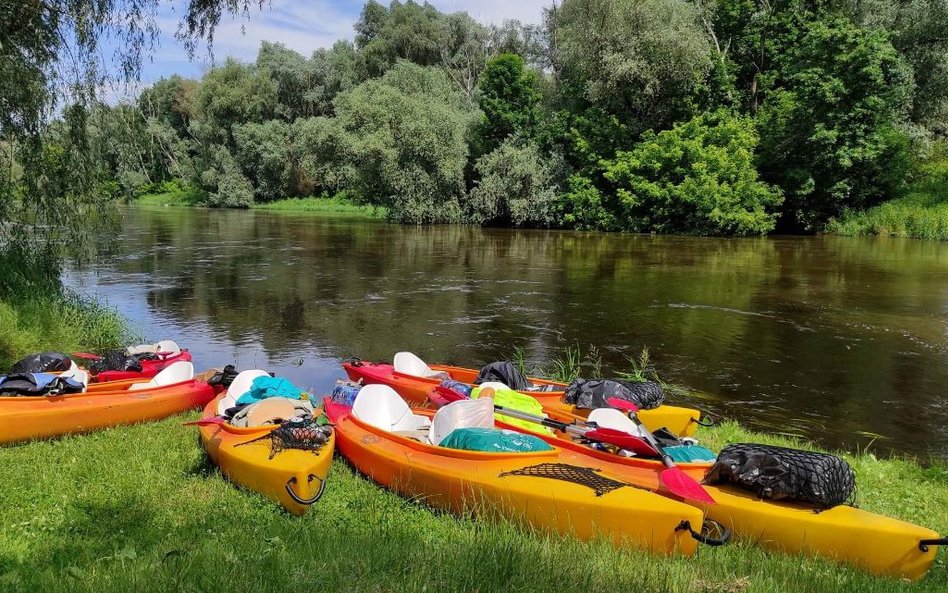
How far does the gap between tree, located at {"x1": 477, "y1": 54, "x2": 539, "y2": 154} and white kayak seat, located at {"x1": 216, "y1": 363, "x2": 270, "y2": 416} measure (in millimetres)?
26866

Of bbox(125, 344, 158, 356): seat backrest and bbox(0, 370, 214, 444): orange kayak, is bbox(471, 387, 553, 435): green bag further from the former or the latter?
bbox(125, 344, 158, 356): seat backrest

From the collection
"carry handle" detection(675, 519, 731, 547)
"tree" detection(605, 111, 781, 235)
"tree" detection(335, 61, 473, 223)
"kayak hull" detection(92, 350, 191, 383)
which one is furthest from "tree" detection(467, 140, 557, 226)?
"carry handle" detection(675, 519, 731, 547)

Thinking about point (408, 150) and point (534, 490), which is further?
point (408, 150)

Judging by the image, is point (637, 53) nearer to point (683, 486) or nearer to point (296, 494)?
point (683, 486)

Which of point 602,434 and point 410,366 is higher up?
point 602,434

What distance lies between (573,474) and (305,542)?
171 centimetres

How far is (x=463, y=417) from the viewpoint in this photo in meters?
5.27

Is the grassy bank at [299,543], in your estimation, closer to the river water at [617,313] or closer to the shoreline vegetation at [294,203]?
the river water at [617,313]

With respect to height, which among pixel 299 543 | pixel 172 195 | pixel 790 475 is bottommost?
pixel 299 543

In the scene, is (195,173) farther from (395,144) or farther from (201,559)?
(201,559)

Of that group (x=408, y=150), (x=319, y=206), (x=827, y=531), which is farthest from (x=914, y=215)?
(x=319, y=206)

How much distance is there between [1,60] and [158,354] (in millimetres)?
3489

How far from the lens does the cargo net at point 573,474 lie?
4.09m

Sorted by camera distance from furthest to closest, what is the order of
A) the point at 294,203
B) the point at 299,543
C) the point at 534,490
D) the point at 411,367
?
the point at 294,203 < the point at 411,367 < the point at 534,490 < the point at 299,543
